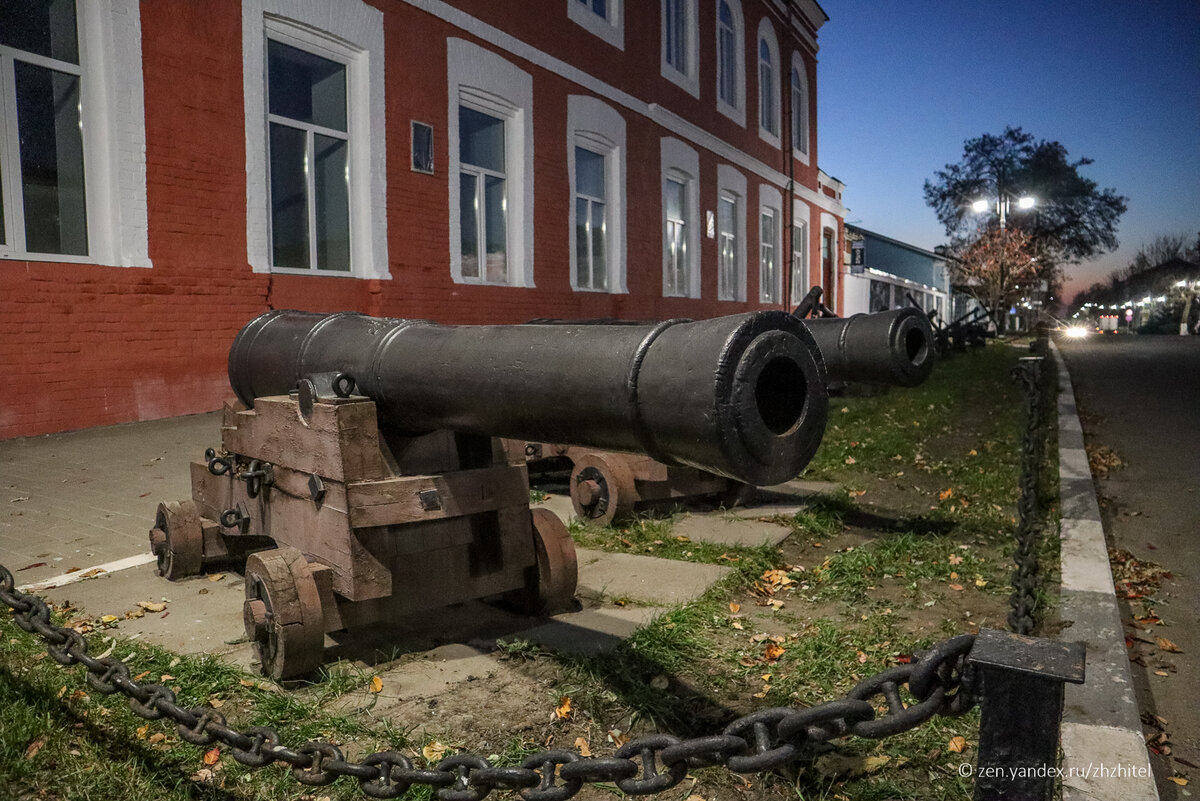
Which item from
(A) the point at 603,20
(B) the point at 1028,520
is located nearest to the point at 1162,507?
(B) the point at 1028,520

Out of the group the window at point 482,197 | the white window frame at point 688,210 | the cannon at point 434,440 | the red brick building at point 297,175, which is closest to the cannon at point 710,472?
the cannon at point 434,440

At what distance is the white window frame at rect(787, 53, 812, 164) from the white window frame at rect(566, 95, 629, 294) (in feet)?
35.0

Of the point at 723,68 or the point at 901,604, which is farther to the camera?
the point at 723,68

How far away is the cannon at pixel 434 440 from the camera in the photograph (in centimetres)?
200

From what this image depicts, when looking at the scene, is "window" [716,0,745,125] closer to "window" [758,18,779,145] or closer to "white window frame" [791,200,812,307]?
"window" [758,18,779,145]

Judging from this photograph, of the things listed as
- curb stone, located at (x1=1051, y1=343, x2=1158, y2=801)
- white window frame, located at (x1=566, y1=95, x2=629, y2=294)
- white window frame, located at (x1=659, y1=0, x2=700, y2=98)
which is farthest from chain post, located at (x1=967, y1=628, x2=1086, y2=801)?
white window frame, located at (x1=659, y1=0, x2=700, y2=98)

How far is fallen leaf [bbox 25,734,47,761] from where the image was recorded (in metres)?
2.43

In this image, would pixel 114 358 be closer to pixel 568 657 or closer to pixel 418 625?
pixel 418 625

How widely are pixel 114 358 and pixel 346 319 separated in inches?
175

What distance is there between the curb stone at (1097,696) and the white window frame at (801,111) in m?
20.1

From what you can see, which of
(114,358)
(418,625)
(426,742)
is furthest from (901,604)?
(114,358)

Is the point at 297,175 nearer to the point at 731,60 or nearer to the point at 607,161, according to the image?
the point at 607,161

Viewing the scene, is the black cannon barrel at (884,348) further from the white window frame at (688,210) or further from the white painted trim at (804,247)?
the white painted trim at (804,247)

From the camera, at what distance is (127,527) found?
5031mm
